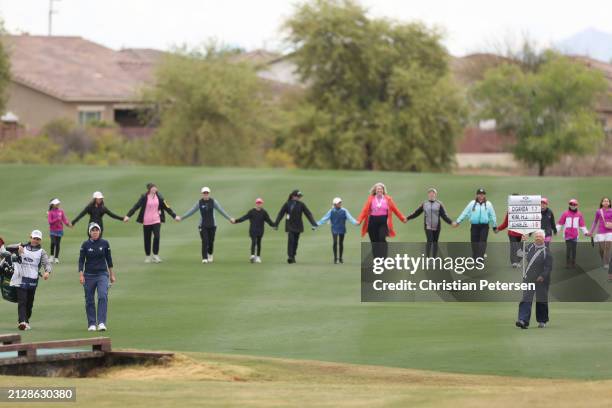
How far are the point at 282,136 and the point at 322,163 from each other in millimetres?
3673

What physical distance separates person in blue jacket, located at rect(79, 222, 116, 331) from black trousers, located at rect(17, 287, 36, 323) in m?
1.03

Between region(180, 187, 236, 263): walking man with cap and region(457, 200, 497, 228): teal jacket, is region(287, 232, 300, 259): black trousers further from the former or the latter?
region(457, 200, 497, 228): teal jacket

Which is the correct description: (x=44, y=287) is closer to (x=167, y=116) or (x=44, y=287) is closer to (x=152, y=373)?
(x=152, y=373)

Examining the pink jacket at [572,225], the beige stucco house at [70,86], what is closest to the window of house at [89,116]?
the beige stucco house at [70,86]

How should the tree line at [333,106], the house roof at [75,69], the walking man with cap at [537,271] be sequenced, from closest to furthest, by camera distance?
the walking man with cap at [537,271], the tree line at [333,106], the house roof at [75,69]

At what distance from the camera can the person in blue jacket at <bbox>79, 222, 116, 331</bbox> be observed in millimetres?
22641

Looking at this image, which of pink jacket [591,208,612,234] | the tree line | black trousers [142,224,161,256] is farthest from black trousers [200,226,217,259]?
the tree line

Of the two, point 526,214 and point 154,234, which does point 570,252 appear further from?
point 154,234

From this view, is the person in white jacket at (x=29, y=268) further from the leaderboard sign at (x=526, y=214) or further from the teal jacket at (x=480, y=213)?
the teal jacket at (x=480, y=213)

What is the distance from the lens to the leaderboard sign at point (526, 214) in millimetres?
26219

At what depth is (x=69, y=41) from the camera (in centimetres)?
11438

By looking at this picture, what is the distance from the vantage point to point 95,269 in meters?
22.7

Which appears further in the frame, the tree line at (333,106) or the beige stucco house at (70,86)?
the beige stucco house at (70,86)

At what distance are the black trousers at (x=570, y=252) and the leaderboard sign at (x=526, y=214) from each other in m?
1.21
